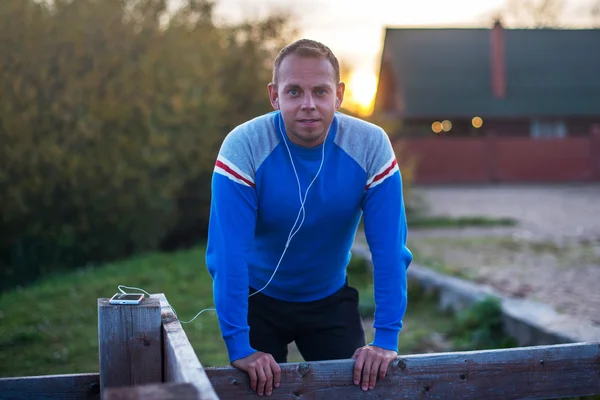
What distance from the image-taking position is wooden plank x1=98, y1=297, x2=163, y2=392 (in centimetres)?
251

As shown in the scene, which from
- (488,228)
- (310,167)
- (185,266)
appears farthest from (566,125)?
(310,167)

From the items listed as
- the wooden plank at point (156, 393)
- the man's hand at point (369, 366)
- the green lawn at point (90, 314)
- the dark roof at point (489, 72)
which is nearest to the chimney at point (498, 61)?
the dark roof at point (489, 72)

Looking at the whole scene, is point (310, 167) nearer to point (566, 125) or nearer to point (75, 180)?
point (75, 180)

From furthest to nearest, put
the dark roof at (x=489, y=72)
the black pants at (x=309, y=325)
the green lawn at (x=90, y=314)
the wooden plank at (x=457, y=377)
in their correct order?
the dark roof at (x=489, y=72) → the green lawn at (x=90, y=314) → the black pants at (x=309, y=325) → the wooden plank at (x=457, y=377)

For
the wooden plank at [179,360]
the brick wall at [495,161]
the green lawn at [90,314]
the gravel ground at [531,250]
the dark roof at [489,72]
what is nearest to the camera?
the wooden plank at [179,360]

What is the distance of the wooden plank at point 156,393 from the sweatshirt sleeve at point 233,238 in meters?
0.96

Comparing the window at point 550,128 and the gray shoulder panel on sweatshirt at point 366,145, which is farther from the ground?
the gray shoulder panel on sweatshirt at point 366,145

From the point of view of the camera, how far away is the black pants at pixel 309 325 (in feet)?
11.1

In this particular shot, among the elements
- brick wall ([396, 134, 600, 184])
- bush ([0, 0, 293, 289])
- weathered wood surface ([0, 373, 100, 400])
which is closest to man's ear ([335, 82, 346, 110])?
weathered wood surface ([0, 373, 100, 400])

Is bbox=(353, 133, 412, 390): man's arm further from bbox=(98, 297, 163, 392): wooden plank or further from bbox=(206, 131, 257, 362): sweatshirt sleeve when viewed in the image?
bbox=(98, 297, 163, 392): wooden plank

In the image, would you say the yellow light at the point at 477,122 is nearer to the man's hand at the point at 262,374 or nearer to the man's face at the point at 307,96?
the man's face at the point at 307,96

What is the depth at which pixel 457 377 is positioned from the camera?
2.73 meters

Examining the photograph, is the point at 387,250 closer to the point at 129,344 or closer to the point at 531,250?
the point at 129,344

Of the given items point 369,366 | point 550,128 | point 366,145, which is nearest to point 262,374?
point 369,366
